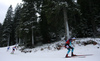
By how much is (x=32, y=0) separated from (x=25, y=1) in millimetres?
1956

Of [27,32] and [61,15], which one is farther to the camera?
[27,32]

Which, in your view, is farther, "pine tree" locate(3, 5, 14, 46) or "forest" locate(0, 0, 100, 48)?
"pine tree" locate(3, 5, 14, 46)

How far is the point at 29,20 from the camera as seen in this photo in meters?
17.9

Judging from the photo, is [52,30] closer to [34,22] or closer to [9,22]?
[34,22]

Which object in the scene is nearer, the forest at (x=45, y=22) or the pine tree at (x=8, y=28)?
the forest at (x=45, y=22)

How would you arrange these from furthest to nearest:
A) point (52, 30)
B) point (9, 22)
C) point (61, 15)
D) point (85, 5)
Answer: point (9, 22) → point (52, 30) → point (85, 5) → point (61, 15)

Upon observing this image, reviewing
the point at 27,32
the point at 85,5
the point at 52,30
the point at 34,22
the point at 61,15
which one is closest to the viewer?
the point at 61,15

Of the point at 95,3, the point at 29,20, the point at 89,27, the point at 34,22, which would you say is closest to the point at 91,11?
the point at 95,3

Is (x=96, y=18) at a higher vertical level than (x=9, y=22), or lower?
lower

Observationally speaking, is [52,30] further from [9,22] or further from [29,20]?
[9,22]

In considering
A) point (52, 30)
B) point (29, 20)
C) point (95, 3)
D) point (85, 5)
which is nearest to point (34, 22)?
point (29, 20)

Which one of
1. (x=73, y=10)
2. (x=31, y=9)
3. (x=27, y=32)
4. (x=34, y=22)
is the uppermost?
(x=31, y=9)

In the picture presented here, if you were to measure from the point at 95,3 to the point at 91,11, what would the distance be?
80.5 inches

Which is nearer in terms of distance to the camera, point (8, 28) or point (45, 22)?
point (45, 22)
